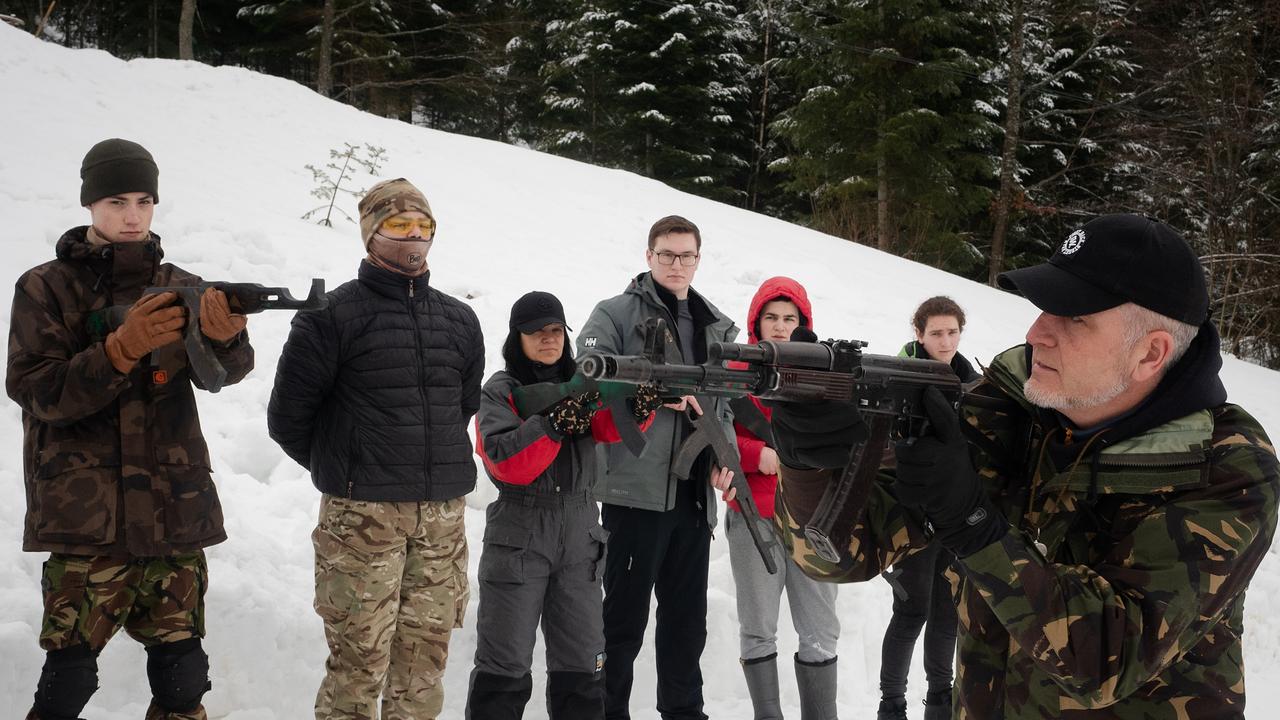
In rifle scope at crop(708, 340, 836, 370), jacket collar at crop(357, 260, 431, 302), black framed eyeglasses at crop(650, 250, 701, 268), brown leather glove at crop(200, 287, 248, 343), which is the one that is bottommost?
rifle scope at crop(708, 340, 836, 370)

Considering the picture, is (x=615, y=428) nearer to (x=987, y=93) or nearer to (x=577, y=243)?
(x=577, y=243)

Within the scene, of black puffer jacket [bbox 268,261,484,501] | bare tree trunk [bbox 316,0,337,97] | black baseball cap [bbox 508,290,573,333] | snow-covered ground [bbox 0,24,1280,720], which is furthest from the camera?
bare tree trunk [bbox 316,0,337,97]

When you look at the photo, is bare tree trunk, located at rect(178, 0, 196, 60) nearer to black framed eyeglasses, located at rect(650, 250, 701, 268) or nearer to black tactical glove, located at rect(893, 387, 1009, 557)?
black framed eyeglasses, located at rect(650, 250, 701, 268)

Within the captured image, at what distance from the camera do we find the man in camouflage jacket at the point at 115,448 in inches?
115

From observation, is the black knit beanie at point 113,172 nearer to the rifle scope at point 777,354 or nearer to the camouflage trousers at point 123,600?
the camouflage trousers at point 123,600

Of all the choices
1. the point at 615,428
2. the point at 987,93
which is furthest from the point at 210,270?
the point at 987,93

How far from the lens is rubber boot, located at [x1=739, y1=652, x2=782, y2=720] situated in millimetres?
4352

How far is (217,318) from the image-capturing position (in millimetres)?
2836

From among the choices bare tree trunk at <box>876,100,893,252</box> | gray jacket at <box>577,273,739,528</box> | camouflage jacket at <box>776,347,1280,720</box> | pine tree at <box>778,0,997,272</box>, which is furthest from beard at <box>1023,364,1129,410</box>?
bare tree trunk at <box>876,100,893,252</box>

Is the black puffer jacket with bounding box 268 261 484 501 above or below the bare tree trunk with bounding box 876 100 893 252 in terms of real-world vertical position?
below

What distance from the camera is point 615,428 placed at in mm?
3990

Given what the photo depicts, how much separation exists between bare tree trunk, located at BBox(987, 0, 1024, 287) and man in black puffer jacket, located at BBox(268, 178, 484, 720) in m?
17.7

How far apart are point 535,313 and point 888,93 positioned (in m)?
17.7

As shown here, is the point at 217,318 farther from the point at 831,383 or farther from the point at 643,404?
the point at 831,383
